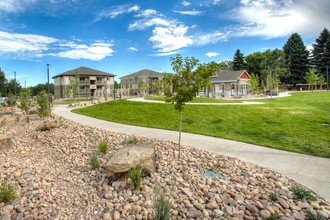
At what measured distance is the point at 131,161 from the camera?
493 centimetres

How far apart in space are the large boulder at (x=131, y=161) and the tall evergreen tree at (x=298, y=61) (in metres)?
66.5

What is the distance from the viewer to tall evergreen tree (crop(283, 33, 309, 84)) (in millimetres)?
60438

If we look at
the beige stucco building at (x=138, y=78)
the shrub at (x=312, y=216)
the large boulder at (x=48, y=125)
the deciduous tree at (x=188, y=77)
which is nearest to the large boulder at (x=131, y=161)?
the deciduous tree at (x=188, y=77)

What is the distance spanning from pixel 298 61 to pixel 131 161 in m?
68.7

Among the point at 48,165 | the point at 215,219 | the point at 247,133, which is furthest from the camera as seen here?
the point at 247,133

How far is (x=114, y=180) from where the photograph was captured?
496 cm

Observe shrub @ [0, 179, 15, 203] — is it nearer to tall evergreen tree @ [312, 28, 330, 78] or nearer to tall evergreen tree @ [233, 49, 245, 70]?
tall evergreen tree @ [233, 49, 245, 70]

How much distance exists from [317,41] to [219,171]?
233 ft

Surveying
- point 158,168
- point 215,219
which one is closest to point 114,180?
point 158,168

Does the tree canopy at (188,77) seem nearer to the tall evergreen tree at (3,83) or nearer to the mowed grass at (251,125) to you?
the mowed grass at (251,125)

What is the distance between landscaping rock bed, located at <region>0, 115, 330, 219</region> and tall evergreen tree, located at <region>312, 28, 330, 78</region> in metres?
67.0

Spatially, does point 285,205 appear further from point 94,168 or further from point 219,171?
point 94,168

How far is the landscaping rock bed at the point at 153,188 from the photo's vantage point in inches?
153

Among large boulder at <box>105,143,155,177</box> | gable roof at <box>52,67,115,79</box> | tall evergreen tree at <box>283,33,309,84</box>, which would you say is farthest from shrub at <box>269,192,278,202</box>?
tall evergreen tree at <box>283,33,309,84</box>
